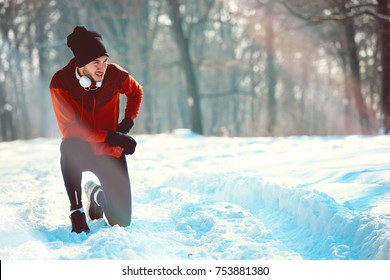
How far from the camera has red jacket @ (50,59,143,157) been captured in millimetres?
3613

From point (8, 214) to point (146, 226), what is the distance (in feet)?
4.63

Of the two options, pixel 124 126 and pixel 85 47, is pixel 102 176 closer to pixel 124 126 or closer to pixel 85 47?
pixel 124 126

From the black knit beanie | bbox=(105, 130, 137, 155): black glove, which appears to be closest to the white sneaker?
bbox=(105, 130, 137, 155): black glove

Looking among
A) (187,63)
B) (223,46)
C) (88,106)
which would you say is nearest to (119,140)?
(88,106)

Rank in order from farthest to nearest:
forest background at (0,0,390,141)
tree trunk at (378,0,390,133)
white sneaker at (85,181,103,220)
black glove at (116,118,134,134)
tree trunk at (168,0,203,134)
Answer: tree trunk at (168,0,203,134)
forest background at (0,0,390,141)
tree trunk at (378,0,390,133)
black glove at (116,118,134,134)
white sneaker at (85,181,103,220)

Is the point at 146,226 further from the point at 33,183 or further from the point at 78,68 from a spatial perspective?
the point at 33,183

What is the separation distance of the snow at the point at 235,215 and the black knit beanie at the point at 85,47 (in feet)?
4.81

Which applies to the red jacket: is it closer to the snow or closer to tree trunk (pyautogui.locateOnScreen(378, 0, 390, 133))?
the snow

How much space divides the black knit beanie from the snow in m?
1.47

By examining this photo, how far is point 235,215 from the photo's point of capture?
425cm

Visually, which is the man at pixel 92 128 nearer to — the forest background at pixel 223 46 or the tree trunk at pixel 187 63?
the forest background at pixel 223 46

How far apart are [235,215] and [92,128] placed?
64.6 inches

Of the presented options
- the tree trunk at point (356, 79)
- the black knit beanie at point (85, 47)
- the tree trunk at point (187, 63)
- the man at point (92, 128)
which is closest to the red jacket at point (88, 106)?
the man at point (92, 128)

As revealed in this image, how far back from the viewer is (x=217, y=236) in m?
3.62
